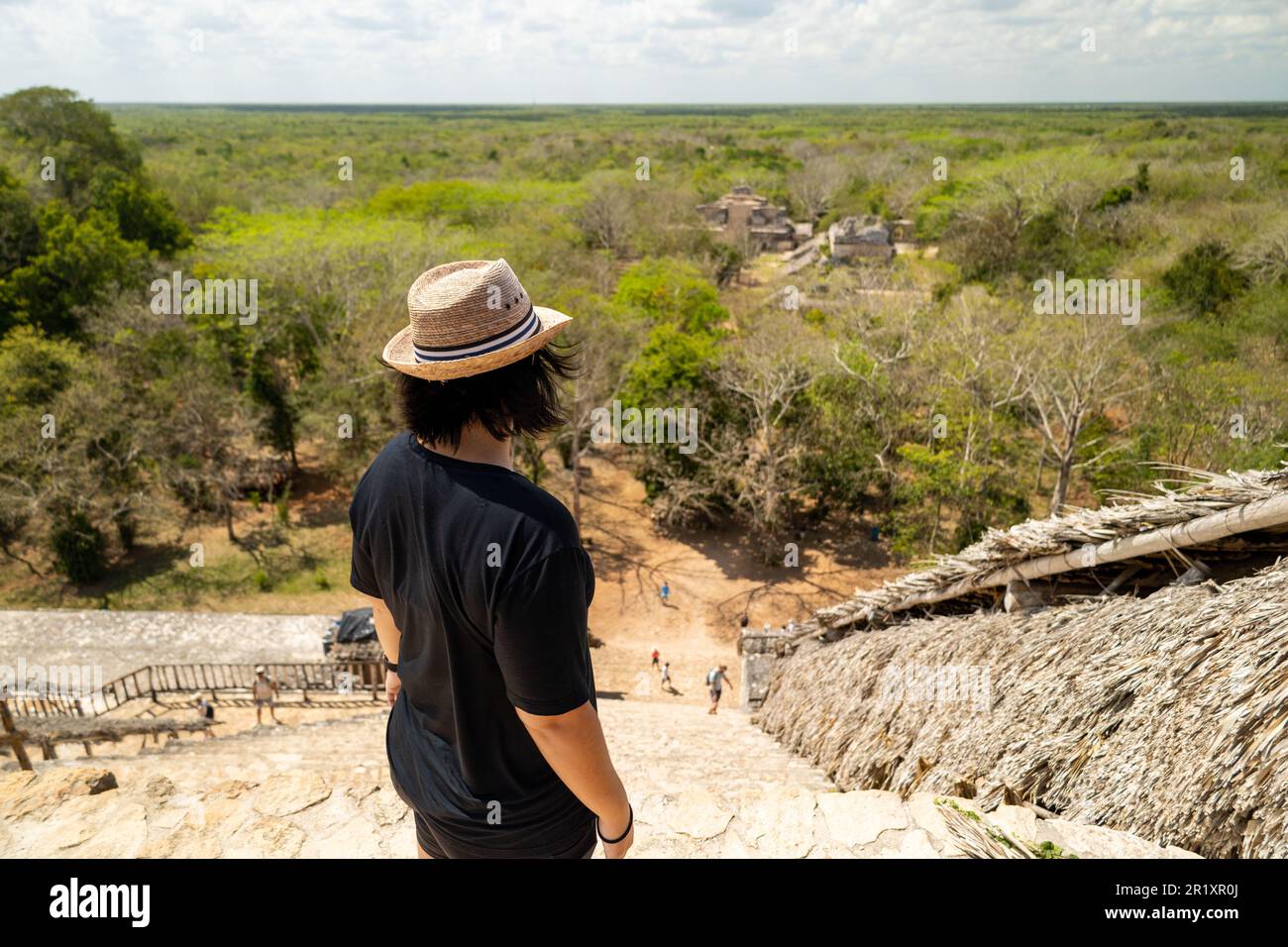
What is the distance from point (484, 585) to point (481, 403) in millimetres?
504

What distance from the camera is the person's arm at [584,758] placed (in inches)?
73.9

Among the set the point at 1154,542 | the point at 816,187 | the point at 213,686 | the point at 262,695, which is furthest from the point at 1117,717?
the point at 816,187

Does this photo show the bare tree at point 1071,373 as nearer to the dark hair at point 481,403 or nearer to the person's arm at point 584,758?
the person's arm at point 584,758

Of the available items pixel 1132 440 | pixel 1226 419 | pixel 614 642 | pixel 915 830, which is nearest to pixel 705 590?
pixel 614 642

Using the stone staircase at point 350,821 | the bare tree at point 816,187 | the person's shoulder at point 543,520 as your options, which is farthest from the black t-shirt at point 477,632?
the bare tree at point 816,187

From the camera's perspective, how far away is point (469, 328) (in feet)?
6.49

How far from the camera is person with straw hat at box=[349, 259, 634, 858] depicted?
1787mm

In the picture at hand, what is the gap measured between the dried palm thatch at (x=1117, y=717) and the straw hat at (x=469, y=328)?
352 cm

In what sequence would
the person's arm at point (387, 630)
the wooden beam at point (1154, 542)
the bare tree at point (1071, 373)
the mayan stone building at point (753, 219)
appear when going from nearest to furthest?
the person's arm at point (387, 630)
the wooden beam at point (1154, 542)
the bare tree at point (1071, 373)
the mayan stone building at point (753, 219)

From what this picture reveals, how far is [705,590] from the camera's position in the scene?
1923 cm

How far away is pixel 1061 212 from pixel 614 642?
34600 mm

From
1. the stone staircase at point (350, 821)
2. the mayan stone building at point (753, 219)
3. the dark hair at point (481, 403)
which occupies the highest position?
the mayan stone building at point (753, 219)

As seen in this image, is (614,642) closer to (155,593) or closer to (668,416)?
(668,416)
